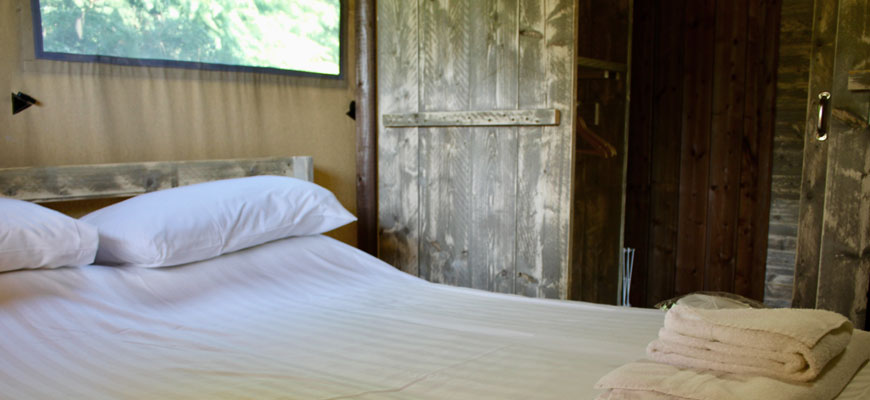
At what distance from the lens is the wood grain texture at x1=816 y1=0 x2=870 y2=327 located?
2.31 meters

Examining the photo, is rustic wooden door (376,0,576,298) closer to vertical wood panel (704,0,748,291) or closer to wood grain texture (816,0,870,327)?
wood grain texture (816,0,870,327)

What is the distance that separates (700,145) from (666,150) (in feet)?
0.61

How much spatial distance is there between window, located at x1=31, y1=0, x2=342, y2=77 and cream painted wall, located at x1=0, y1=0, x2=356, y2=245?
0.13 ft

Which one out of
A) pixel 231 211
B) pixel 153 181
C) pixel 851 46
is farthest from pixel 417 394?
pixel 851 46

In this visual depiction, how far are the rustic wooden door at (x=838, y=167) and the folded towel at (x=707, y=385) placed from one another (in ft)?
4.74

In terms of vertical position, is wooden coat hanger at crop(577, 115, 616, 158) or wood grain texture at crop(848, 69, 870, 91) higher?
wood grain texture at crop(848, 69, 870, 91)

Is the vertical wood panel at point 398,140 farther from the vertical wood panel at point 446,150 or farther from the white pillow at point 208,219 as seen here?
the white pillow at point 208,219

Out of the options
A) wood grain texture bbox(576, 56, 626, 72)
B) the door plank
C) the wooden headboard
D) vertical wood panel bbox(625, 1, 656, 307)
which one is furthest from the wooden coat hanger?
the wooden headboard

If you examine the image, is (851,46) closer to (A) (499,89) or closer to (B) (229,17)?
(A) (499,89)

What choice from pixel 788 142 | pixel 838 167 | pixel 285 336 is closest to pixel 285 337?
pixel 285 336

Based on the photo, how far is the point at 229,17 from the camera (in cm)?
256

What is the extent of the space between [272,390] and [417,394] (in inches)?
10.8

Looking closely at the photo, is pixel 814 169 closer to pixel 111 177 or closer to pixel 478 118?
pixel 478 118

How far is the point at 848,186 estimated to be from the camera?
7.77 ft
